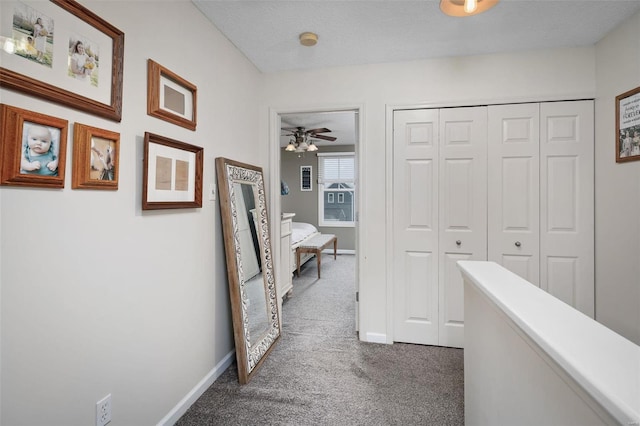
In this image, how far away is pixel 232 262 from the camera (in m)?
2.10

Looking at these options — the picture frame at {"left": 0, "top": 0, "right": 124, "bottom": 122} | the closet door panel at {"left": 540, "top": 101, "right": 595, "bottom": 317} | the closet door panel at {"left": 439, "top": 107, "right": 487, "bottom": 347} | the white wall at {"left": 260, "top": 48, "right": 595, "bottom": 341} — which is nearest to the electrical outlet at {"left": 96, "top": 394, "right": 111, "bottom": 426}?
the picture frame at {"left": 0, "top": 0, "right": 124, "bottom": 122}

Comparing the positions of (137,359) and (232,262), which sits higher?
(232,262)

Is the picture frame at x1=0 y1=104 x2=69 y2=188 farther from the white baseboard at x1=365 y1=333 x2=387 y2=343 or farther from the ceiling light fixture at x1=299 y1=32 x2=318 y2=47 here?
the white baseboard at x1=365 y1=333 x2=387 y2=343

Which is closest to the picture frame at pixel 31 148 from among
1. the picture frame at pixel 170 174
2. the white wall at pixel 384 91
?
the picture frame at pixel 170 174

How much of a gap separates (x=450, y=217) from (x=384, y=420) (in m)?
1.58

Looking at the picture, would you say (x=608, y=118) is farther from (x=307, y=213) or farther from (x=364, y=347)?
(x=307, y=213)

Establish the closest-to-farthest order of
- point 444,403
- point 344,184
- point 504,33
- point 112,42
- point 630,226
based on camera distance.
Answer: point 112,42, point 444,403, point 630,226, point 504,33, point 344,184

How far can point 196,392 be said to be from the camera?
1889 millimetres

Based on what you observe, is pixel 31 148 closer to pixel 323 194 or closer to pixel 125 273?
pixel 125 273

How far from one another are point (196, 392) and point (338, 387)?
0.91 m

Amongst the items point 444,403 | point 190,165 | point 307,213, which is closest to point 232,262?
point 190,165

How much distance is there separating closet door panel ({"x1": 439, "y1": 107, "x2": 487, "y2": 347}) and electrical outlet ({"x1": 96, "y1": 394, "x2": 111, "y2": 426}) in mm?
2325

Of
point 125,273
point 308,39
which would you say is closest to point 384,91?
point 308,39

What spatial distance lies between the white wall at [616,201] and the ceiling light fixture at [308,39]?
2.07 metres
